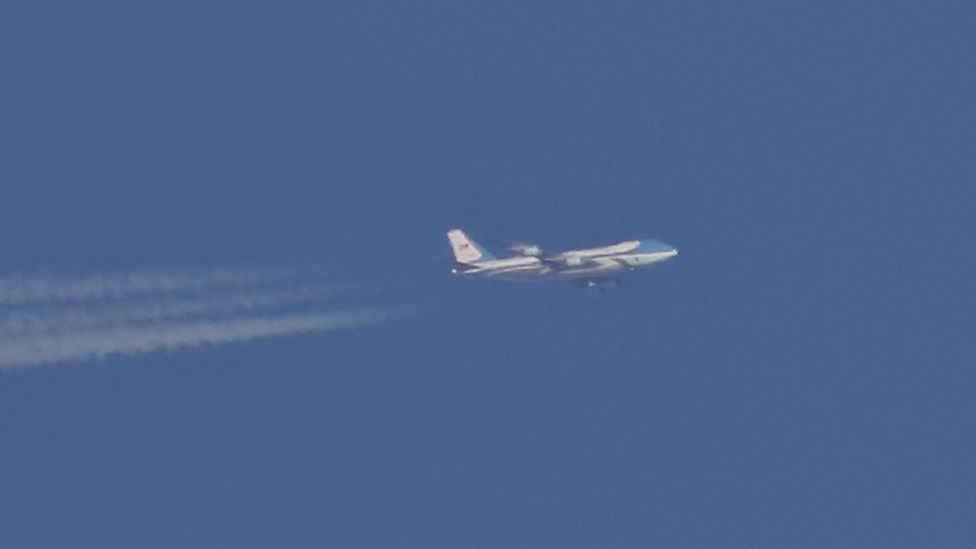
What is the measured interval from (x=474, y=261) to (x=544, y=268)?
3.48m

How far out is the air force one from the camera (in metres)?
166

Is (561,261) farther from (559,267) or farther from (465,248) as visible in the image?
(465,248)

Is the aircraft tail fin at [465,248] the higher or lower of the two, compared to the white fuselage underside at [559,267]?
higher

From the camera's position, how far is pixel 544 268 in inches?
6575

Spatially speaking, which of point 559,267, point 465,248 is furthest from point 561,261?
point 465,248

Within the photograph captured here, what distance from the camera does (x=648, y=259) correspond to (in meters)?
170

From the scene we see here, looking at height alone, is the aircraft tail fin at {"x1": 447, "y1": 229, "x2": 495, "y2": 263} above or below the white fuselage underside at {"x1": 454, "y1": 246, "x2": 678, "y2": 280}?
above

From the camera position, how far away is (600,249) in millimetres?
168875

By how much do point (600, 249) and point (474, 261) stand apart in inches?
204

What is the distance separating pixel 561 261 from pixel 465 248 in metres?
5.11

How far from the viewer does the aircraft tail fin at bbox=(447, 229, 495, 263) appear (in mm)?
170000

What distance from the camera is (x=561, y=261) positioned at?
167m

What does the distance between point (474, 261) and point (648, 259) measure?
7.23m

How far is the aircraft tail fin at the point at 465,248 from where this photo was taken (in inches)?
6693
